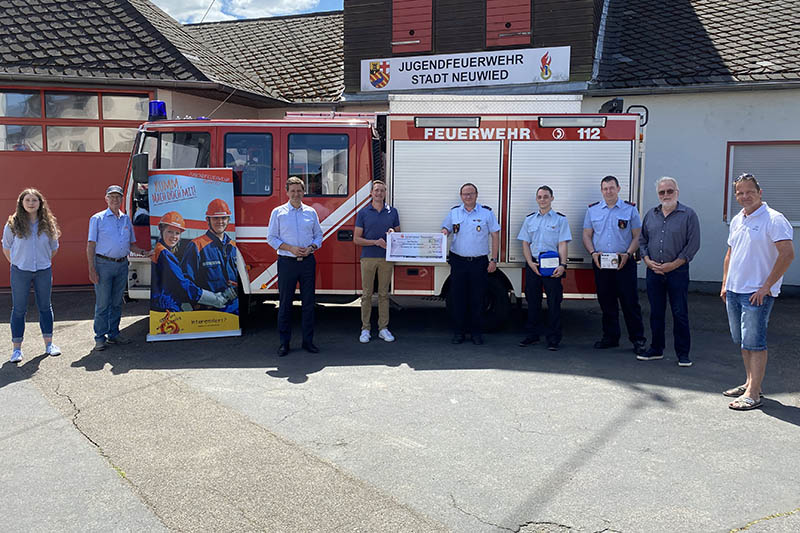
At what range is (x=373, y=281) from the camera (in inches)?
296

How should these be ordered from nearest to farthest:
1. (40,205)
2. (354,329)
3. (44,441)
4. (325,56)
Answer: (44,441) < (40,205) < (354,329) < (325,56)

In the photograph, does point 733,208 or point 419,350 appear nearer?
point 419,350

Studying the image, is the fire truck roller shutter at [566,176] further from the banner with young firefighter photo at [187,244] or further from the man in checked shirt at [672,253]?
the banner with young firefighter photo at [187,244]

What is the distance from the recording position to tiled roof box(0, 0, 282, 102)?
10.9 metres

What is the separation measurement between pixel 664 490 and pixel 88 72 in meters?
11.0

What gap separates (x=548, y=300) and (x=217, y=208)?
3952 mm

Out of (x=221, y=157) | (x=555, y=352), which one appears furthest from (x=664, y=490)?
(x=221, y=157)

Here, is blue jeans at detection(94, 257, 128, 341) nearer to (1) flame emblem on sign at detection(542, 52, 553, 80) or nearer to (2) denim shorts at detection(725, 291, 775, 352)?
(2) denim shorts at detection(725, 291, 775, 352)

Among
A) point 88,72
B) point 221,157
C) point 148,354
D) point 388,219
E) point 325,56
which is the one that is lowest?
point 148,354

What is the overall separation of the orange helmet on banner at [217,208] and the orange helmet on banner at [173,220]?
1.05 ft

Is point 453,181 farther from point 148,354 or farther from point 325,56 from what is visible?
point 325,56

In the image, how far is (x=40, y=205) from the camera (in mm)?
6801

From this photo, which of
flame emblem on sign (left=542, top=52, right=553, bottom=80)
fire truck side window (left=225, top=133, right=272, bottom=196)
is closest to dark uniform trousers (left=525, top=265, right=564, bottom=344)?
fire truck side window (left=225, top=133, right=272, bottom=196)

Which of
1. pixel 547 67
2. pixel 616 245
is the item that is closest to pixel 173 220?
pixel 616 245
